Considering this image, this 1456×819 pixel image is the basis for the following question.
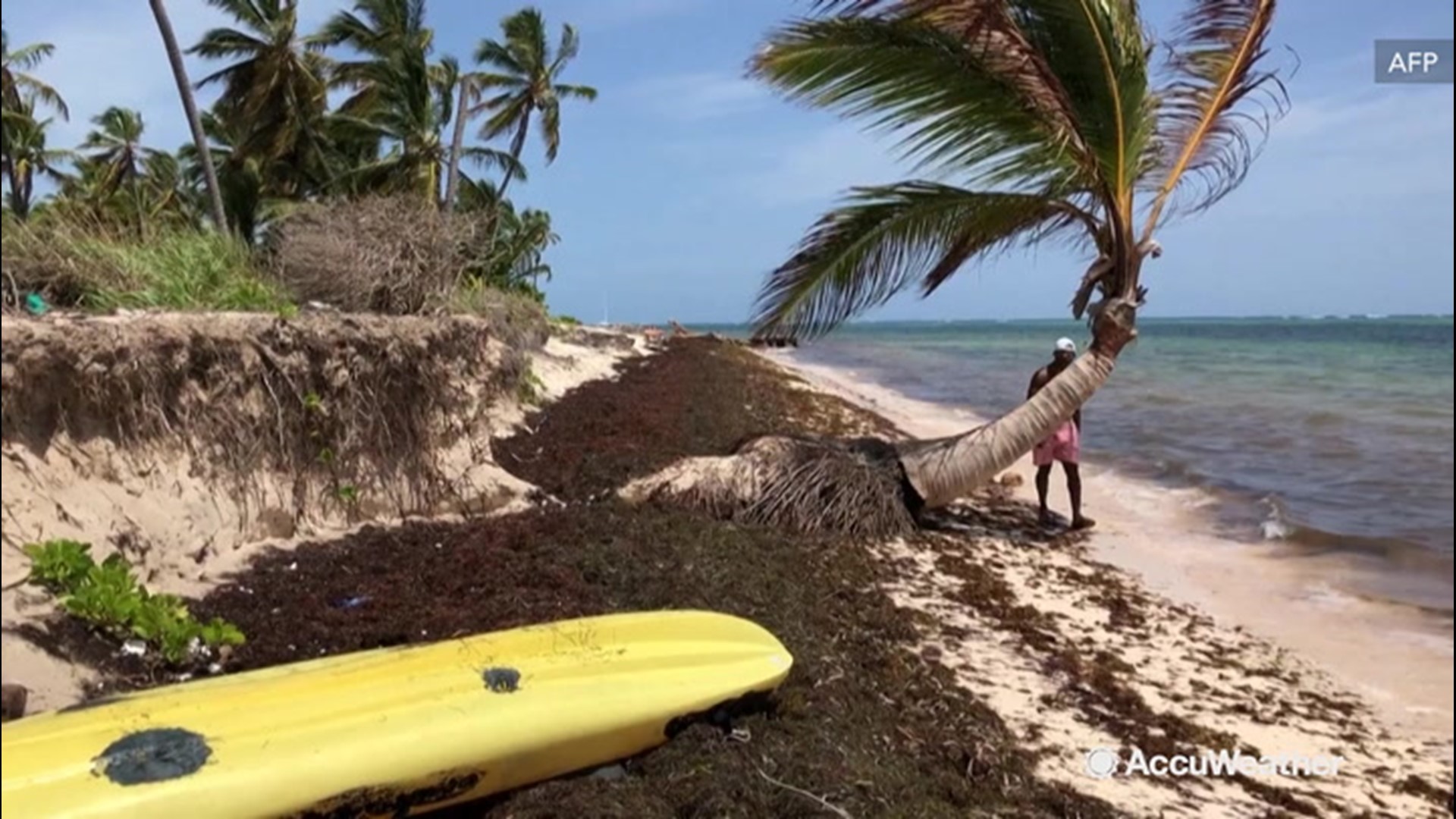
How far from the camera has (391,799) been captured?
1.97 metres

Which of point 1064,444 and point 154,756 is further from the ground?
point 154,756

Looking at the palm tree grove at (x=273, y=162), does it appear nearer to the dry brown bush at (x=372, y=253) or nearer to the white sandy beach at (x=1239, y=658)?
the dry brown bush at (x=372, y=253)

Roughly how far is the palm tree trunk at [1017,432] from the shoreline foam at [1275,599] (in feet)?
3.12

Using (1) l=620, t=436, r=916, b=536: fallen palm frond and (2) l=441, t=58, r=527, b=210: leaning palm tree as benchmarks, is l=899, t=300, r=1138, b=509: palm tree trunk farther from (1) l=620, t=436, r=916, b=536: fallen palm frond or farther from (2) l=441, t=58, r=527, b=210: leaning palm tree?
(2) l=441, t=58, r=527, b=210: leaning palm tree

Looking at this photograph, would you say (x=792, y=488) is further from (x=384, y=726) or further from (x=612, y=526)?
(x=384, y=726)

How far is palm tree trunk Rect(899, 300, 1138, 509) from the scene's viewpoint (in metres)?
7.07

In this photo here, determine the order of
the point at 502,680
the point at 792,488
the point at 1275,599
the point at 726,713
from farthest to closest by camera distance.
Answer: the point at 792,488
the point at 1275,599
the point at 726,713
the point at 502,680

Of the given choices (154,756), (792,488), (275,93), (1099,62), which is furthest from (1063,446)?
(154,756)

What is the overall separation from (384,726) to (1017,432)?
6.07 m

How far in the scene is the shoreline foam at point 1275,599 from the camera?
3969 mm

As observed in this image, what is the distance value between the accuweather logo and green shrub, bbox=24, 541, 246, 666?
2887mm

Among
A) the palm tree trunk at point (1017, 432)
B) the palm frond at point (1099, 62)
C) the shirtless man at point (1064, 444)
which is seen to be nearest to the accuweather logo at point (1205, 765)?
the palm tree trunk at point (1017, 432)

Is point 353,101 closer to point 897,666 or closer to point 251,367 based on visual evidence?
point 251,367

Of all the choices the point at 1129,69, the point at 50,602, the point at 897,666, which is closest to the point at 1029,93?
the point at 1129,69
